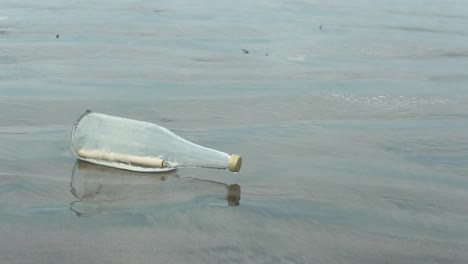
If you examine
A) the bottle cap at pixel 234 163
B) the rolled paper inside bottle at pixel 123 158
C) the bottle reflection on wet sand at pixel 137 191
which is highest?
the bottle cap at pixel 234 163

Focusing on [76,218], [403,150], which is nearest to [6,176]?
[76,218]

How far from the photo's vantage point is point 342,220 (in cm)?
314

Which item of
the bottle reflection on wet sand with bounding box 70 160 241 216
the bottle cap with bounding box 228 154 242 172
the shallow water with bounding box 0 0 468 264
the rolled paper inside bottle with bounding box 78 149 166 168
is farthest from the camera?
the rolled paper inside bottle with bounding box 78 149 166 168

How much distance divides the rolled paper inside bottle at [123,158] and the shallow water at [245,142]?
70mm

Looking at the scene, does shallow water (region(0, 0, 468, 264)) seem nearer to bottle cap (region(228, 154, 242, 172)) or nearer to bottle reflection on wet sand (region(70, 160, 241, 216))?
bottle reflection on wet sand (region(70, 160, 241, 216))

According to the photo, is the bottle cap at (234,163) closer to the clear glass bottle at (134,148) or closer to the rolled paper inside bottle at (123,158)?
the clear glass bottle at (134,148)

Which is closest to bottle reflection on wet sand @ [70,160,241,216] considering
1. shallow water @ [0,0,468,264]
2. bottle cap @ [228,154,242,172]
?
shallow water @ [0,0,468,264]

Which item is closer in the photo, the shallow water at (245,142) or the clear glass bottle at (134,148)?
the shallow water at (245,142)

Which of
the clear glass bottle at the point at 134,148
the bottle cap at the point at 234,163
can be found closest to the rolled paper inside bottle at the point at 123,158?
the clear glass bottle at the point at 134,148

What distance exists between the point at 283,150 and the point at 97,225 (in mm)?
1651

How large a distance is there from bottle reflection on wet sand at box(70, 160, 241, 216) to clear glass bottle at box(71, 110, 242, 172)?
0.06m

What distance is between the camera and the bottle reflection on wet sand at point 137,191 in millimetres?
3203

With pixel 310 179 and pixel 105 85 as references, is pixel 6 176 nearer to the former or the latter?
pixel 310 179

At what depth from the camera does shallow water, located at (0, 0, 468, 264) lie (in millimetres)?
2869
